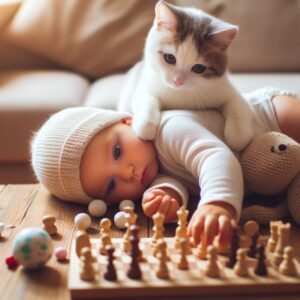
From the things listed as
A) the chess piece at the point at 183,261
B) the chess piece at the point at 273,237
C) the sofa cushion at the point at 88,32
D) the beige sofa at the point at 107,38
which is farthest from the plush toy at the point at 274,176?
the sofa cushion at the point at 88,32

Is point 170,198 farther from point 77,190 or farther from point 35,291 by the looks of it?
point 35,291

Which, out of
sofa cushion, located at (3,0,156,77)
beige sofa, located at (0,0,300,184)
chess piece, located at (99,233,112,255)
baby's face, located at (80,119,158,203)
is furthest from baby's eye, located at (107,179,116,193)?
sofa cushion, located at (3,0,156,77)

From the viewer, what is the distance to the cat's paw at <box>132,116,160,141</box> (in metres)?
1.06

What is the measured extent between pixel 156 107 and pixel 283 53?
117cm

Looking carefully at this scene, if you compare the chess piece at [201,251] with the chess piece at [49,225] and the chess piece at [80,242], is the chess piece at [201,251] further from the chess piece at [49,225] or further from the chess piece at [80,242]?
the chess piece at [49,225]

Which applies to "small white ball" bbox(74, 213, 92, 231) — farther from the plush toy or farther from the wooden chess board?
the plush toy

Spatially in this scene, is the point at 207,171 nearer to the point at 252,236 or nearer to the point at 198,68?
the point at 252,236

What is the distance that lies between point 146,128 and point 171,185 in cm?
14

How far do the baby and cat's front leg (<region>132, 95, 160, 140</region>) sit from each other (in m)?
0.01

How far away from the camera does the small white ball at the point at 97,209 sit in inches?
40.0

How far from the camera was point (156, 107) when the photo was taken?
3.75 feet

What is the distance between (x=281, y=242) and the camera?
768 millimetres

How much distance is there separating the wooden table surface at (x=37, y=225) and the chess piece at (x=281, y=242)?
2.6 inches

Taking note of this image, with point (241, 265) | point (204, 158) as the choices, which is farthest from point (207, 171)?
point (241, 265)
